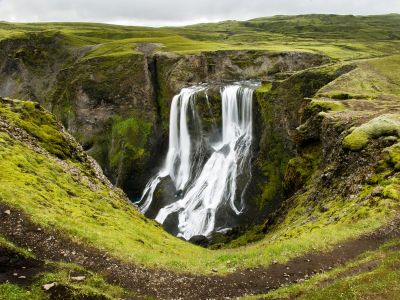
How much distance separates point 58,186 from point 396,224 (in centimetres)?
2489

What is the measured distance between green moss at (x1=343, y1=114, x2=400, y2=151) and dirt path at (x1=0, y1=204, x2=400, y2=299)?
15.8m

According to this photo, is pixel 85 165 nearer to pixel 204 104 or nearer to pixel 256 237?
pixel 256 237

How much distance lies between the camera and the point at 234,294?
69.3ft

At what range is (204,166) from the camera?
80812 mm

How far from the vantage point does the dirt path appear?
2127 cm

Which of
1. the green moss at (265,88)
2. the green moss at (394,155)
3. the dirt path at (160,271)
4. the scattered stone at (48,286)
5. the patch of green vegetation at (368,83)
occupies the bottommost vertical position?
the dirt path at (160,271)

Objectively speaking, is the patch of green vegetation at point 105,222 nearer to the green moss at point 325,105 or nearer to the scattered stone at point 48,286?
the scattered stone at point 48,286

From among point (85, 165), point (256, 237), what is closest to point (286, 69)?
point (256, 237)

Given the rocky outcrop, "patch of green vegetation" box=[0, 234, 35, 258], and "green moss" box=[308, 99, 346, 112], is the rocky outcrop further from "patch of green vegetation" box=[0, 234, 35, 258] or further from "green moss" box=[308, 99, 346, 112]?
"patch of green vegetation" box=[0, 234, 35, 258]

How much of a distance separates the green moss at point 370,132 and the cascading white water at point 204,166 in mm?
30421

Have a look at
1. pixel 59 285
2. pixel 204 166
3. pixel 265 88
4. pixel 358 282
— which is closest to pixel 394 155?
pixel 358 282

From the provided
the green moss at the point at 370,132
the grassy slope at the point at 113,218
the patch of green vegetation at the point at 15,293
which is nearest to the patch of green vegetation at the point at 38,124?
the grassy slope at the point at 113,218

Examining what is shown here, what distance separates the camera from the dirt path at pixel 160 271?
69.8 ft

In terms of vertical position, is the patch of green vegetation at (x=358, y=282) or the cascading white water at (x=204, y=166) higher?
the patch of green vegetation at (x=358, y=282)
